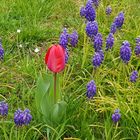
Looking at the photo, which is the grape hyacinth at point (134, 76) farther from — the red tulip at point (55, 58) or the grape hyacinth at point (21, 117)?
the grape hyacinth at point (21, 117)

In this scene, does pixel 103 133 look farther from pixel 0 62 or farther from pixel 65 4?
pixel 65 4

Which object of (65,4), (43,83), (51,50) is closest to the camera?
(51,50)

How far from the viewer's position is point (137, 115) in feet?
9.59

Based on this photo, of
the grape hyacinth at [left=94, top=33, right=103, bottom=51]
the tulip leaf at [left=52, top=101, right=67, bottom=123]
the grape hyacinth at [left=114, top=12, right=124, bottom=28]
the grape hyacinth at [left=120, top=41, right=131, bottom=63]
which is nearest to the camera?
the tulip leaf at [left=52, top=101, right=67, bottom=123]

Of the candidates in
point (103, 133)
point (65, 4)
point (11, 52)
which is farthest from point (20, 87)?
point (65, 4)

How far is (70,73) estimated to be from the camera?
336 centimetres

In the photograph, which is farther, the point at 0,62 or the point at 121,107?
the point at 0,62

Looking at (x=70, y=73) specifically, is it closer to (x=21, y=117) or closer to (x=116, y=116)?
(x=116, y=116)

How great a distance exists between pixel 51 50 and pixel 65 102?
392 millimetres

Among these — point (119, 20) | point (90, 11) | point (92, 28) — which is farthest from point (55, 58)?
point (119, 20)

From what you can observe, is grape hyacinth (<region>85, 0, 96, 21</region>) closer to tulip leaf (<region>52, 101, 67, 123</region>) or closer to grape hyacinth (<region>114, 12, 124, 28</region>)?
grape hyacinth (<region>114, 12, 124, 28</region>)

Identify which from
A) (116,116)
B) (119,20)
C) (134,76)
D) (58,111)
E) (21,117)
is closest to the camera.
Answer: (21,117)

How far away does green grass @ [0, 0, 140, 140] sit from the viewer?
9.63ft

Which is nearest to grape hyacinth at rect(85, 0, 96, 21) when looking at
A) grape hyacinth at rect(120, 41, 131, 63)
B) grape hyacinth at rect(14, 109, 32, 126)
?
grape hyacinth at rect(120, 41, 131, 63)
